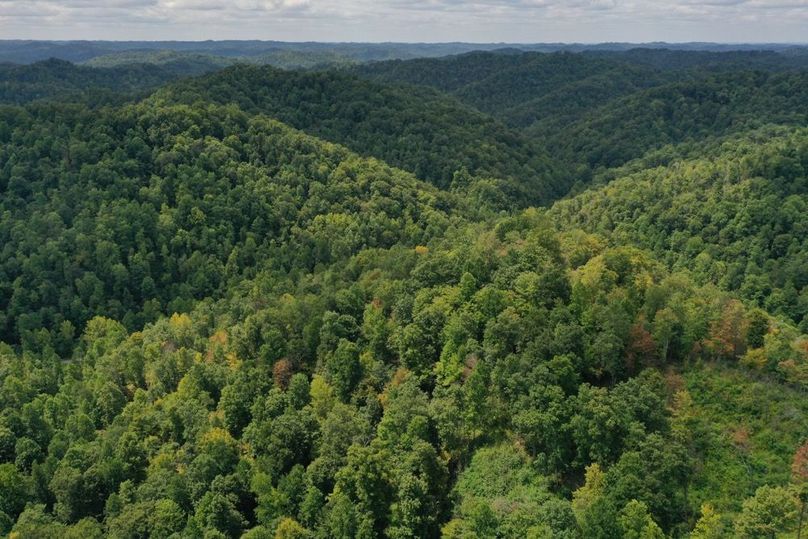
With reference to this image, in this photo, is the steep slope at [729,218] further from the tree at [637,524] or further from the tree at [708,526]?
the tree at [637,524]

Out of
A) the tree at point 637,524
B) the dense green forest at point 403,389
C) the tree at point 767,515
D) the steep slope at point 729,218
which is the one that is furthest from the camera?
the steep slope at point 729,218

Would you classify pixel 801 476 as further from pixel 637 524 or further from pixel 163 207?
pixel 163 207

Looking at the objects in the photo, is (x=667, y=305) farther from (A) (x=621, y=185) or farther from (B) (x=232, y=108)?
(B) (x=232, y=108)

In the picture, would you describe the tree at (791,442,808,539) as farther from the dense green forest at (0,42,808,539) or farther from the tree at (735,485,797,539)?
the tree at (735,485,797,539)

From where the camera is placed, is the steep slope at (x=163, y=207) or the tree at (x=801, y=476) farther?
the steep slope at (x=163, y=207)

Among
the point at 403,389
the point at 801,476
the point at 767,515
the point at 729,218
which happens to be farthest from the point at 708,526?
the point at 729,218

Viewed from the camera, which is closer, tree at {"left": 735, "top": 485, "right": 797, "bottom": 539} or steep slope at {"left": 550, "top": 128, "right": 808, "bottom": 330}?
tree at {"left": 735, "top": 485, "right": 797, "bottom": 539}

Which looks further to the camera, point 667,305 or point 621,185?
point 621,185

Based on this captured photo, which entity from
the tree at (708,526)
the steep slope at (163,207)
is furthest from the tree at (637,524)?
the steep slope at (163,207)

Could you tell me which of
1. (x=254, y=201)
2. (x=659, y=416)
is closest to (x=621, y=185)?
(x=254, y=201)

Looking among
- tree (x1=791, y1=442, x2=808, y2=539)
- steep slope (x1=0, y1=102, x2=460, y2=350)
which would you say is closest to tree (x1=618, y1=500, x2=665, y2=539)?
tree (x1=791, y1=442, x2=808, y2=539)

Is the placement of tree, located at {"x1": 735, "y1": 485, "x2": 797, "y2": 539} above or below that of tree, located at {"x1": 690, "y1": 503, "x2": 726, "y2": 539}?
above
